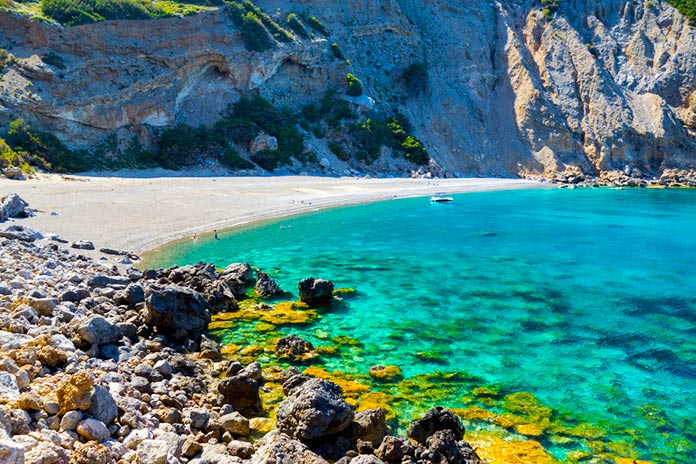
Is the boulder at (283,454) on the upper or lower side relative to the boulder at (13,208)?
lower

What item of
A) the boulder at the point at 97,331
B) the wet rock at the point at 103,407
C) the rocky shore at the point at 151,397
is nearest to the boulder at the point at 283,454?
the rocky shore at the point at 151,397

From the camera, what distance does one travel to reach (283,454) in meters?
6.28

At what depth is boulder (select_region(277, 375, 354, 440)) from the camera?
7.32 metres

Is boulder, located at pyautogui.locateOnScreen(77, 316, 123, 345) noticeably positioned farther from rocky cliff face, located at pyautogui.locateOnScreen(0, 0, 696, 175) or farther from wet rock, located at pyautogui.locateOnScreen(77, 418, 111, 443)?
rocky cliff face, located at pyautogui.locateOnScreen(0, 0, 696, 175)

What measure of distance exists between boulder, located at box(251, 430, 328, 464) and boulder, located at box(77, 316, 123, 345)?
435cm

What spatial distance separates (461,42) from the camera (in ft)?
246

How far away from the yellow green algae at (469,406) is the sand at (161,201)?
40.2 ft

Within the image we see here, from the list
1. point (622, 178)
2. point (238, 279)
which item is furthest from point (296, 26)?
point (238, 279)

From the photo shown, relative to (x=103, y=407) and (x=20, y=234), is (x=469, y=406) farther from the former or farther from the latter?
(x=20, y=234)

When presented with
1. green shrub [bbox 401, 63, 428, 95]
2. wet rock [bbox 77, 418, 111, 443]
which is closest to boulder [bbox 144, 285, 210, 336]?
wet rock [bbox 77, 418, 111, 443]

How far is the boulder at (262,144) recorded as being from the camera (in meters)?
48.5

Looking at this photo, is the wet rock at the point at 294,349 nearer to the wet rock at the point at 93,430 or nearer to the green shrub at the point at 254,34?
the wet rock at the point at 93,430

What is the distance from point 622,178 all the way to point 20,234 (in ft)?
232

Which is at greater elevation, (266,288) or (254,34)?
(254,34)
